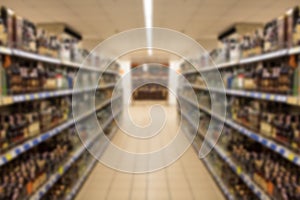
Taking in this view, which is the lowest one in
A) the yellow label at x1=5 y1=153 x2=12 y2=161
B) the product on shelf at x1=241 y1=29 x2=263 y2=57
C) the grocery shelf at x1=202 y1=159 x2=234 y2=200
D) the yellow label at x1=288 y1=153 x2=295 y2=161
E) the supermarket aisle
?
the supermarket aisle

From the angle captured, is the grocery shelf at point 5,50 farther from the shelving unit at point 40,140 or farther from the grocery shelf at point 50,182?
the grocery shelf at point 50,182

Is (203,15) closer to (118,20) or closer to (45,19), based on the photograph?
(118,20)

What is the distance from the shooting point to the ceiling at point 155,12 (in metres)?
5.32

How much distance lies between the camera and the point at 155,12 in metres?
6.01

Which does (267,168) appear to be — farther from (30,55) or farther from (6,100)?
(30,55)

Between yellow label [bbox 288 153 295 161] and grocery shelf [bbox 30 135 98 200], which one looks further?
grocery shelf [bbox 30 135 98 200]

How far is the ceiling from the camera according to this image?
5.32m

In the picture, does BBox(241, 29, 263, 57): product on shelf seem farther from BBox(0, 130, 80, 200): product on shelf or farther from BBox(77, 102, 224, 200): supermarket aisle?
BBox(0, 130, 80, 200): product on shelf

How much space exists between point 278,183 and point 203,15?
4863 mm

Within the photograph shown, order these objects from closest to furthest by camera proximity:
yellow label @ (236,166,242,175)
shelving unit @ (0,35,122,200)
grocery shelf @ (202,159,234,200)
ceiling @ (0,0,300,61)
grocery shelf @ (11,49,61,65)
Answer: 1. shelving unit @ (0,35,122,200)
2. grocery shelf @ (11,49,61,65)
3. yellow label @ (236,166,242,175)
4. grocery shelf @ (202,159,234,200)
5. ceiling @ (0,0,300,61)

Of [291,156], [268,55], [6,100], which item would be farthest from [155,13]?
[291,156]

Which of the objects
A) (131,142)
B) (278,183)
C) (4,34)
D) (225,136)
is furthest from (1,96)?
(131,142)

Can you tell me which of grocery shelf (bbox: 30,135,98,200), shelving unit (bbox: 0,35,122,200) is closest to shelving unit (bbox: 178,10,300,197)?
shelving unit (bbox: 0,35,122,200)

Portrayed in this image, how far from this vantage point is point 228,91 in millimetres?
3709
